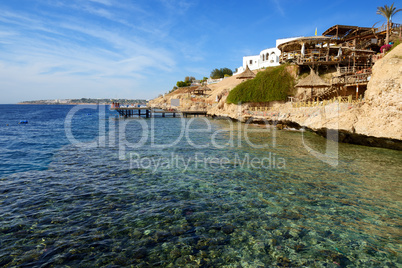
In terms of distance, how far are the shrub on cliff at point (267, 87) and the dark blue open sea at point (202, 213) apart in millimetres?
25271

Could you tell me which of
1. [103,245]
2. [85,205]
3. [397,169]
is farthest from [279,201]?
[397,169]

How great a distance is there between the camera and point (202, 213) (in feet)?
26.2

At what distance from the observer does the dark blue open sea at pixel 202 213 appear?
19.0 feet

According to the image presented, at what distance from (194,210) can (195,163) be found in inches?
261

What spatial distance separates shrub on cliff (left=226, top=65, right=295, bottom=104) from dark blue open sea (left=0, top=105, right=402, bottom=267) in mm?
25271

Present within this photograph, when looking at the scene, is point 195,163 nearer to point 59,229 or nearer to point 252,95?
point 59,229

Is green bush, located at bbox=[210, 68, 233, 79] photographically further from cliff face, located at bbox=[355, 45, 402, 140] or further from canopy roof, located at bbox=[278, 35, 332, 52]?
cliff face, located at bbox=[355, 45, 402, 140]

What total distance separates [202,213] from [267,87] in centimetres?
3657

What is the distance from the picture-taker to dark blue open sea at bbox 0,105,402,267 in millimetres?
5797

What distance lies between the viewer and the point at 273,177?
38.6 ft
